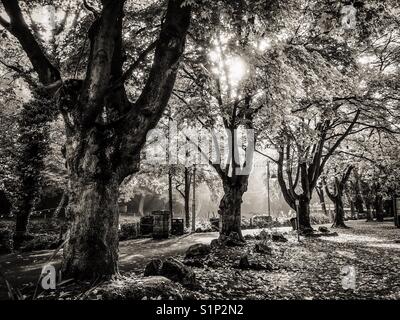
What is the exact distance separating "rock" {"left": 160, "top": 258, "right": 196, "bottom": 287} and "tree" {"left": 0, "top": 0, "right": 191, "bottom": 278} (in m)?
1.33

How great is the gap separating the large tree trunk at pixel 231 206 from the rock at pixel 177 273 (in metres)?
8.24

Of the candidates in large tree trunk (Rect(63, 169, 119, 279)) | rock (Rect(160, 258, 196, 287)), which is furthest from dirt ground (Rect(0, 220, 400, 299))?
large tree trunk (Rect(63, 169, 119, 279))

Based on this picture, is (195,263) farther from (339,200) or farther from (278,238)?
(339,200)

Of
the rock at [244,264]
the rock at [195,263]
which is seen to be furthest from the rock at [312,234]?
the rock at [195,263]

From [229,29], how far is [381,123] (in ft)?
46.6

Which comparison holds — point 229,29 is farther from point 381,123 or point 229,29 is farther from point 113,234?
point 381,123

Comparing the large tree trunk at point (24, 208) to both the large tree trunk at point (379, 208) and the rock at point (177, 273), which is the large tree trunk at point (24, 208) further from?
the large tree trunk at point (379, 208)

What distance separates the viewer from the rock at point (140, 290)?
5.49m

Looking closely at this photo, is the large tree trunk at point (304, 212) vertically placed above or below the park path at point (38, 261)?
above

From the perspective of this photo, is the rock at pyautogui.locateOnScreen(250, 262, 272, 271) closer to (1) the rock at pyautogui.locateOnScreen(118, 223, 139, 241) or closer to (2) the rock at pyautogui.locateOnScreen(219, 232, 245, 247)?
(2) the rock at pyautogui.locateOnScreen(219, 232, 245, 247)

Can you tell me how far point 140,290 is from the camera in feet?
18.6

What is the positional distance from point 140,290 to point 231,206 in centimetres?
1032

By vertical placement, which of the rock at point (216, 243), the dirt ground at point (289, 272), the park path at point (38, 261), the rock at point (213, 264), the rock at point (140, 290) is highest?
the rock at point (140, 290)

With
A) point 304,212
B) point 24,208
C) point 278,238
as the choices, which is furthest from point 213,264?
point 304,212
